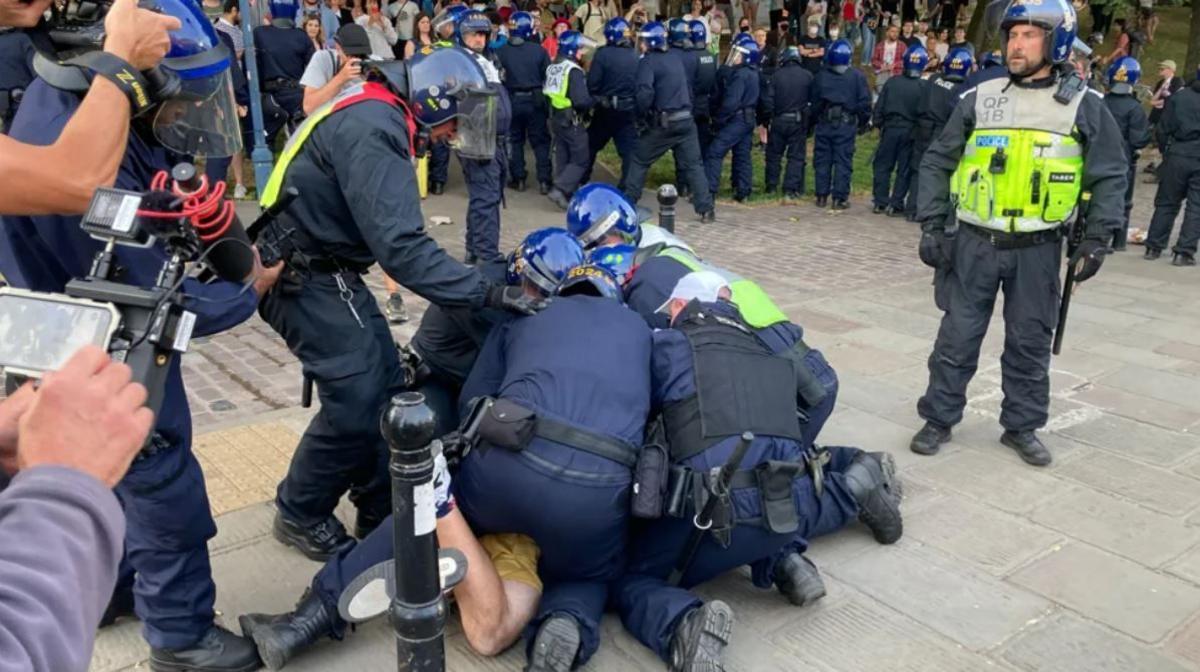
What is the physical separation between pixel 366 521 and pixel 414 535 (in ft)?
5.62

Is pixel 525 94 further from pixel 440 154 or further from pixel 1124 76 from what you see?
pixel 1124 76

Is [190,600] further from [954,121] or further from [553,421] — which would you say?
[954,121]

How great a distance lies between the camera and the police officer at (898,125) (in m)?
11.2

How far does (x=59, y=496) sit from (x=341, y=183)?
2129 millimetres

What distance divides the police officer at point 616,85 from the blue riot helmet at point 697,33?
0.77 m

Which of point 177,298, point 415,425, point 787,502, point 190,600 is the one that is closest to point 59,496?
point 177,298

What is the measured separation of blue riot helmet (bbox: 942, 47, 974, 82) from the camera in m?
10.7

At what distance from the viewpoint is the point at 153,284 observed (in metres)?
2.43

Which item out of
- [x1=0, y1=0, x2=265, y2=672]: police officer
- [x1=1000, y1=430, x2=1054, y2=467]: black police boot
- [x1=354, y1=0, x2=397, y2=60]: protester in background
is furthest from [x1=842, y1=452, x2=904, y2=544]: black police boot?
[x1=354, y1=0, x2=397, y2=60]: protester in background

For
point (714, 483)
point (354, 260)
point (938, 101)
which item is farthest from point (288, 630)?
point (938, 101)

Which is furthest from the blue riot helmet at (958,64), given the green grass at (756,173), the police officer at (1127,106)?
the green grass at (756,173)

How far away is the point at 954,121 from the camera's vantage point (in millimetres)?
4680

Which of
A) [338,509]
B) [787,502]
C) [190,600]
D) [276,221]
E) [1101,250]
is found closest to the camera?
[190,600]

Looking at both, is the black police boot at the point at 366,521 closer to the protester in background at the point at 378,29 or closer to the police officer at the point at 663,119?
the police officer at the point at 663,119
